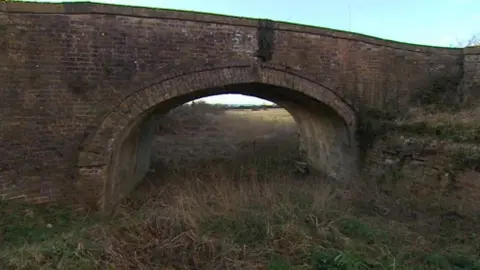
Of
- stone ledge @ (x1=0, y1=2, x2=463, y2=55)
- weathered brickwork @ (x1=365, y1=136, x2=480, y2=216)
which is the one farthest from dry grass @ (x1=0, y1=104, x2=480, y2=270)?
stone ledge @ (x1=0, y1=2, x2=463, y2=55)

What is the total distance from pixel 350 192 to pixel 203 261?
4172mm

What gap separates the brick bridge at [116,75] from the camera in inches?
216

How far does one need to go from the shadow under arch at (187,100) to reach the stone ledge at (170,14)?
3.28ft

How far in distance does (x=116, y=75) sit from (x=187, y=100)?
2.46 metres

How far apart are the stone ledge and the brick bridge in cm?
2

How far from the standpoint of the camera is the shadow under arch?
597cm

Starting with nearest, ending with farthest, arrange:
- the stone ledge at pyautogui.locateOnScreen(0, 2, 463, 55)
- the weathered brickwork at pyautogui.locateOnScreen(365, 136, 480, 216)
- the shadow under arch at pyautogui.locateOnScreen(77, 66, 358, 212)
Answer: the stone ledge at pyautogui.locateOnScreen(0, 2, 463, 55), the weathered brickwork at pyautogui.locateOnScreen(365, 136, 480, 216), the shadow under arch at pyautogui.locateOnScreen(77, 66, 358, 212)

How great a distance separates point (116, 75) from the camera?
6051mm

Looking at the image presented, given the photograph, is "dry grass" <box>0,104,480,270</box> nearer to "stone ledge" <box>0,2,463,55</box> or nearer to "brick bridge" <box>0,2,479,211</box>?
"brick bridge" <box>0,2,479,211</box>

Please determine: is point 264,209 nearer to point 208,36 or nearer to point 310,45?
point 208,36

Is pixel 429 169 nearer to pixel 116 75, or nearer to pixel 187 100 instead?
pixel 187 100

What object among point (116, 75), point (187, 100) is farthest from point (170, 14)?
point (187, 100)

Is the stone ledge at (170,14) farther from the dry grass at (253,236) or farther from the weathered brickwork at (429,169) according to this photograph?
the dry grass at (253,236)

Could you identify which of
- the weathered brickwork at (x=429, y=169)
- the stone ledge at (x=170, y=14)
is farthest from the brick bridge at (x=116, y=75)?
the weathered brickwork at (x=429, y=169)
